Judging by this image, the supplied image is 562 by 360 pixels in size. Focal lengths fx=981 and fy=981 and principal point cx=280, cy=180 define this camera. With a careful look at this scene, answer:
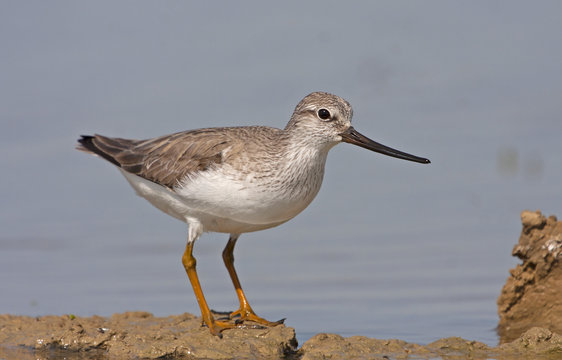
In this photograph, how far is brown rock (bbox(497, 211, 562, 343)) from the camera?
10969mm

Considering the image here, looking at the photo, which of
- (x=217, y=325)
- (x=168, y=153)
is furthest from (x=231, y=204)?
(x=168, y=153)

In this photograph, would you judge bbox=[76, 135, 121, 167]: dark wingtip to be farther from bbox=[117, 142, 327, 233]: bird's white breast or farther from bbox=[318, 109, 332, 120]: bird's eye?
bbox=[318, 109, 332, 120]: bird's eye

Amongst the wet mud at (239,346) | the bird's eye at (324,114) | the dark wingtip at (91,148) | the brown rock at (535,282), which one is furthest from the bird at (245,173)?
the brown rock at (535,282)

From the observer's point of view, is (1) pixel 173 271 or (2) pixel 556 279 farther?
(1) pixel 173 271

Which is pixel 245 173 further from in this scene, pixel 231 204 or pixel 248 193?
pixel 231 204

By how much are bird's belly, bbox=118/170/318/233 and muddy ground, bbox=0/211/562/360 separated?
1.15 m

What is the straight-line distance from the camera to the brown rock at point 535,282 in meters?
11.0

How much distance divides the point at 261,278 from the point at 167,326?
3.22 metres

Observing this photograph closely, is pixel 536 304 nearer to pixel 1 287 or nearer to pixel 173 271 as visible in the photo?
pixel 173 271

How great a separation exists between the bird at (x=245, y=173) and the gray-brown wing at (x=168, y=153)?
0.05ft

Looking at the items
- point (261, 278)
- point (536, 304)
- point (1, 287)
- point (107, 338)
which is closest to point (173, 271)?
point (261, 278)

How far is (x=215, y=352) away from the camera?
9.71 meters

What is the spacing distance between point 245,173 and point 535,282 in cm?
360

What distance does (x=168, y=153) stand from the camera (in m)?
11.4
